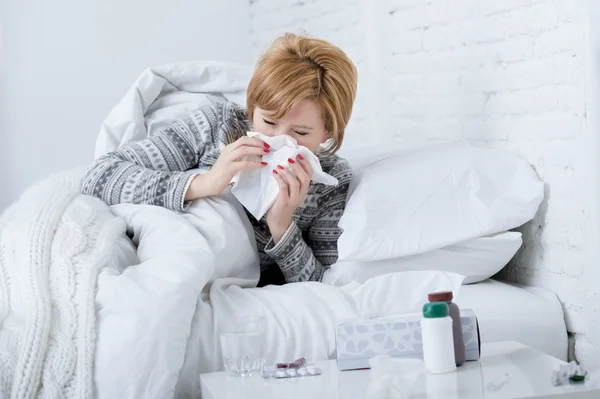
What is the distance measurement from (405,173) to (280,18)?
1.66 m

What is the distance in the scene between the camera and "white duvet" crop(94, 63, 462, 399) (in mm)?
1416

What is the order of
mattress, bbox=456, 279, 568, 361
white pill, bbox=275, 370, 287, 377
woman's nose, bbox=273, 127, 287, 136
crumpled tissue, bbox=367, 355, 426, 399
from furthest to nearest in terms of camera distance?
1. woman's nose, bbox=273, 127, 287, 136
2. mattress, bbox=456, 279, 568, 361
3. white pill, bbox=275, 370, 287, 377
4. crumpled tissue, bbox=367, 355, 426, 399

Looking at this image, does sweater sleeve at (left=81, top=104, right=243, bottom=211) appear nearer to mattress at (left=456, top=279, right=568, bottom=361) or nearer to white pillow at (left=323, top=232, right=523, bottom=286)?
white pillow at (left=323, top=232, right=523, bottom=286)

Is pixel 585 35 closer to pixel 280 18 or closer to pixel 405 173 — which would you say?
pixel 405 173

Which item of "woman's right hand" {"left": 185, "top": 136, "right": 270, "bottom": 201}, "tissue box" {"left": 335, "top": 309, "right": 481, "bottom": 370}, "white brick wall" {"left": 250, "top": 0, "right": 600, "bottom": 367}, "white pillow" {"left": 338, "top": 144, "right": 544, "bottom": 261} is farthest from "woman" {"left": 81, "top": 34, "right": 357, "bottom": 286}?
"tissue box" {"left": 335, "top": 309, "right": 481, "bottom": 370}

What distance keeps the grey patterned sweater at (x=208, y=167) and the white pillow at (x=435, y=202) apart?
0.30ft

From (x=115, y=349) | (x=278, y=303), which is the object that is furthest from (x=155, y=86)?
(x=115, y=349)

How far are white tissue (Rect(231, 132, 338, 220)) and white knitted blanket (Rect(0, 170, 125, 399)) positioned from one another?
0.29 m

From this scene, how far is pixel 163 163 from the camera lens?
201cm

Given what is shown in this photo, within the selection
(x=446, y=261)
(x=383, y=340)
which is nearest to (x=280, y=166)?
(x=446, y=261)

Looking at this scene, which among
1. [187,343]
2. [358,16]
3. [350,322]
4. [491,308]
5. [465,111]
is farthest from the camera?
[358,16]

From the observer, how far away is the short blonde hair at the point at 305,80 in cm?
185

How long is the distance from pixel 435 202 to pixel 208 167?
547 millimetres

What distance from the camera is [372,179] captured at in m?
1.99
